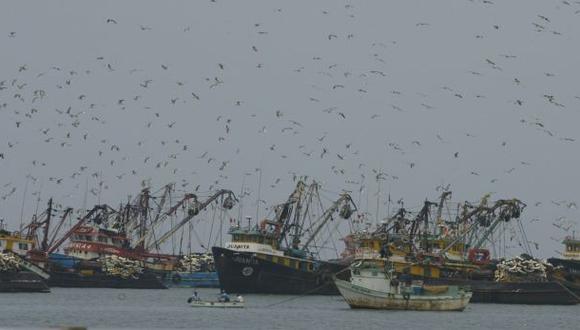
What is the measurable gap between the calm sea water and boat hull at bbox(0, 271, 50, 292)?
228 cm

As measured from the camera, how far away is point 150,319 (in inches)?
3994

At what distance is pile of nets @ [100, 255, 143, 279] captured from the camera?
175125mm

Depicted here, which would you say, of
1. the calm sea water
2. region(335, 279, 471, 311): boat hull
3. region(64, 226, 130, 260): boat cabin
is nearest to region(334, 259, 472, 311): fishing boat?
region(335, 279, 471, 311): boat hull

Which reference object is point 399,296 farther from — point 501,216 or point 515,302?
point 501,216

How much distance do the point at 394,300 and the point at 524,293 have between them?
32.7 metres

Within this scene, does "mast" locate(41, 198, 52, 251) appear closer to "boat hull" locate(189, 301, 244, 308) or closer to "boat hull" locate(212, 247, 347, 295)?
"boat hull" locate(212, 247, 347, 295)

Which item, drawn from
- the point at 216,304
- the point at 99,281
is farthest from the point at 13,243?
the point at 216,304

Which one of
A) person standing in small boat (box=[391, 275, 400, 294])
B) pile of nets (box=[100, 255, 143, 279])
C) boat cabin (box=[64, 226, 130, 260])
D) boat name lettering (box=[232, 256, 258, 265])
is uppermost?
boat cabin (box=[64, 226, 130, 260])

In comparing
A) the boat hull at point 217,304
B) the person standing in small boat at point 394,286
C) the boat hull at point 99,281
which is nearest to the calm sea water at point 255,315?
the boat hull at point 217,304

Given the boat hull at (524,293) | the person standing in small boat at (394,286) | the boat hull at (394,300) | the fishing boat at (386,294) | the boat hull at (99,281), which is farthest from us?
the boat hull at (99,281)

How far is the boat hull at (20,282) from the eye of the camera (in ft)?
448

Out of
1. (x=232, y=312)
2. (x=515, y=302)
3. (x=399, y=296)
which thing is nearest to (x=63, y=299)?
(x=232, y=312)

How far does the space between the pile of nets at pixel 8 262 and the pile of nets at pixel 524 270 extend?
191ft

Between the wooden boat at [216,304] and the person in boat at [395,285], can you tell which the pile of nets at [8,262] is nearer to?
the wooden boat at [216,304]
